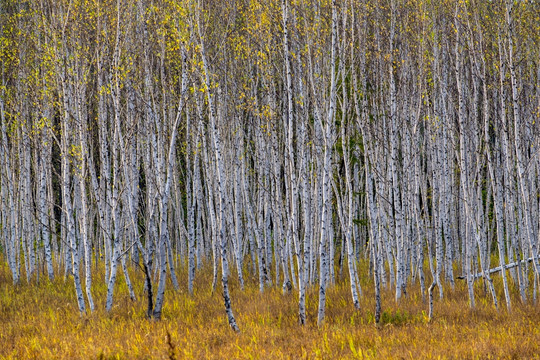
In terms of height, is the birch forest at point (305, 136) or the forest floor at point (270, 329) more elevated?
the birch forest at point (305, 136)

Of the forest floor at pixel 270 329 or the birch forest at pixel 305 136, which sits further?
the birch forest at pixel 305 136

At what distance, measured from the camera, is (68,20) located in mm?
9320

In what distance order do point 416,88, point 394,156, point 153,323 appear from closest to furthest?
point 153,323 → point 394,156 → point 416,88

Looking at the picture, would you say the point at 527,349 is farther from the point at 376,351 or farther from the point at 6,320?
the point at 6,320

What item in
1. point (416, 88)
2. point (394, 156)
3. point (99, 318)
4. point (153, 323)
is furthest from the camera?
point (416, 88)

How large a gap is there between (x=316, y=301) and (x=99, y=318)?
384cm

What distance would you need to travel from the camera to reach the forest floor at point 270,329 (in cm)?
603

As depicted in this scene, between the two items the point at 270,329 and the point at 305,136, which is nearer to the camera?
the point at 270,329

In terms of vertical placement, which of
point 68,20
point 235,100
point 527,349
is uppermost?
point 68,20

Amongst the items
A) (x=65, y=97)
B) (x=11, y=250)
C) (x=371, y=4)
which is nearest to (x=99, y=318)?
(x=65, y=97)

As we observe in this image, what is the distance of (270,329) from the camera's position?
23.6 feet

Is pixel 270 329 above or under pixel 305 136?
under

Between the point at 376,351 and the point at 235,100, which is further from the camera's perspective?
the point at 235,100

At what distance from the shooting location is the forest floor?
6027mm
